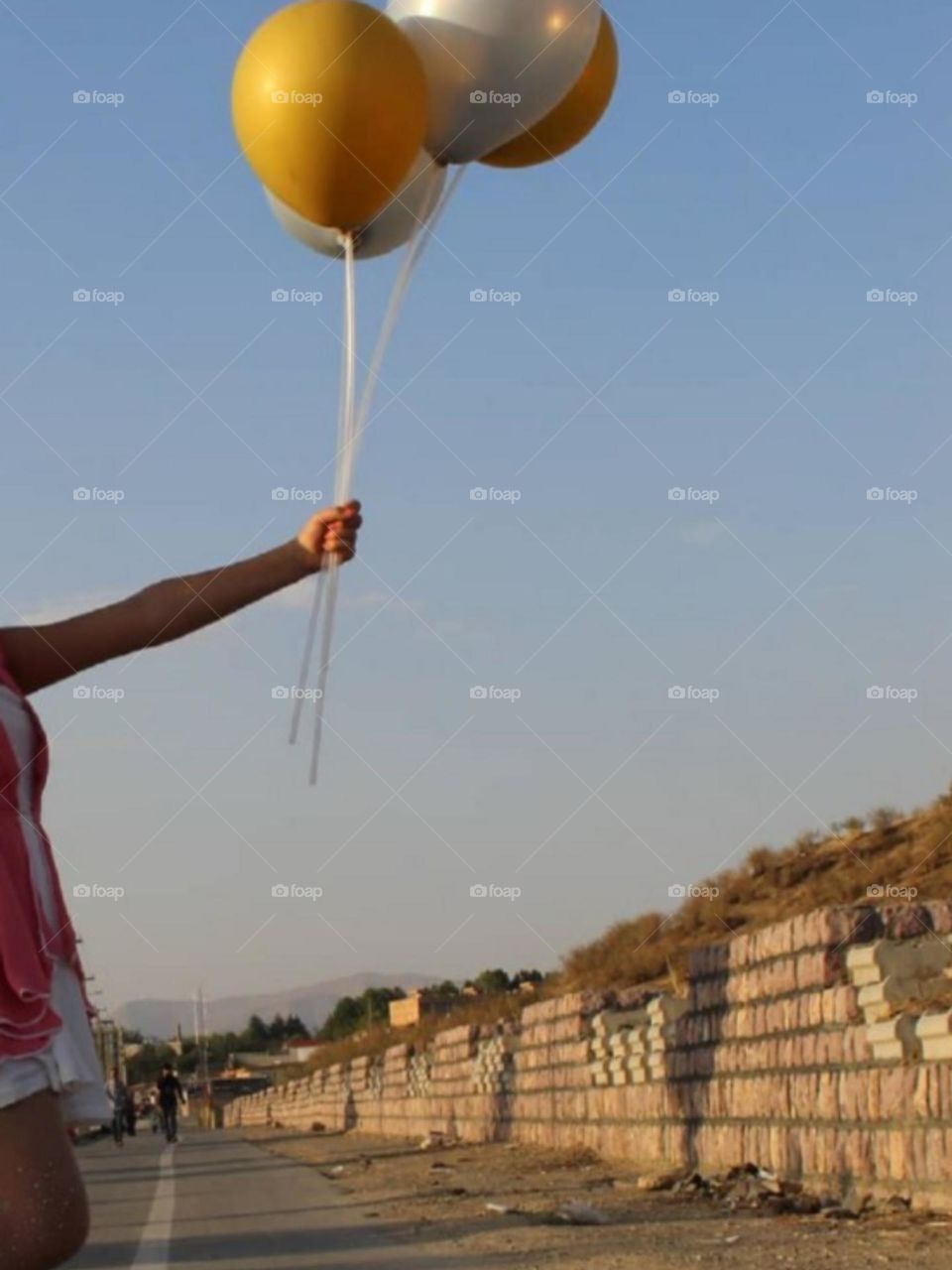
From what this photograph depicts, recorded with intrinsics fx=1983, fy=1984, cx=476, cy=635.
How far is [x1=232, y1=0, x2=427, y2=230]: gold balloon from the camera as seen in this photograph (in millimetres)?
5895

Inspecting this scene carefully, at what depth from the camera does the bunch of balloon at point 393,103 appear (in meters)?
5.95

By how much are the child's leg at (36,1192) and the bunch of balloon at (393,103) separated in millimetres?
2586

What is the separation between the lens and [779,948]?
37.8 ft

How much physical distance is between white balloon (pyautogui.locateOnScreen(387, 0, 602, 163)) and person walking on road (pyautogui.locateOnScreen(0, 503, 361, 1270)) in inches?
129

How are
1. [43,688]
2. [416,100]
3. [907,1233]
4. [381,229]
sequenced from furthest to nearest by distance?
[907,1233] < [381,229] < [416,100] < [43,688]

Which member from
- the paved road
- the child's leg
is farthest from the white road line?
the child's leg

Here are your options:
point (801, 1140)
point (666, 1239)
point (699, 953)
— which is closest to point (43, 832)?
point (666, 1239)

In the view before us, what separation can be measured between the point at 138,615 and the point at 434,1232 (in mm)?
8794

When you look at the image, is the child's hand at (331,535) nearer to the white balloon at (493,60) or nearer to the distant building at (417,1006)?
the white balloon at (493,60)

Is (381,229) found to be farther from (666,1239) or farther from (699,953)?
(699,953)

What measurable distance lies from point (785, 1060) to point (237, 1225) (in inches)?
166

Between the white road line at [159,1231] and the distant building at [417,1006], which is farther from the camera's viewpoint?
the distant building at [417,1006]

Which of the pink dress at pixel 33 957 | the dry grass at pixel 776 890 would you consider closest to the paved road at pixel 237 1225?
the dry grass at pixel 776 890

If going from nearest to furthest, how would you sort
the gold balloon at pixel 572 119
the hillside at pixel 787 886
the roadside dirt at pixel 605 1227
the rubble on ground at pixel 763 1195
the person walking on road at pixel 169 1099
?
the gold balloon at pixel 572 119 < the roadside dirt at pixel 605 1227 < the rubble on ground at pixel 763 1195 < the hillside at pixel 787 886 < the person walking on road at pixel 169 1099
